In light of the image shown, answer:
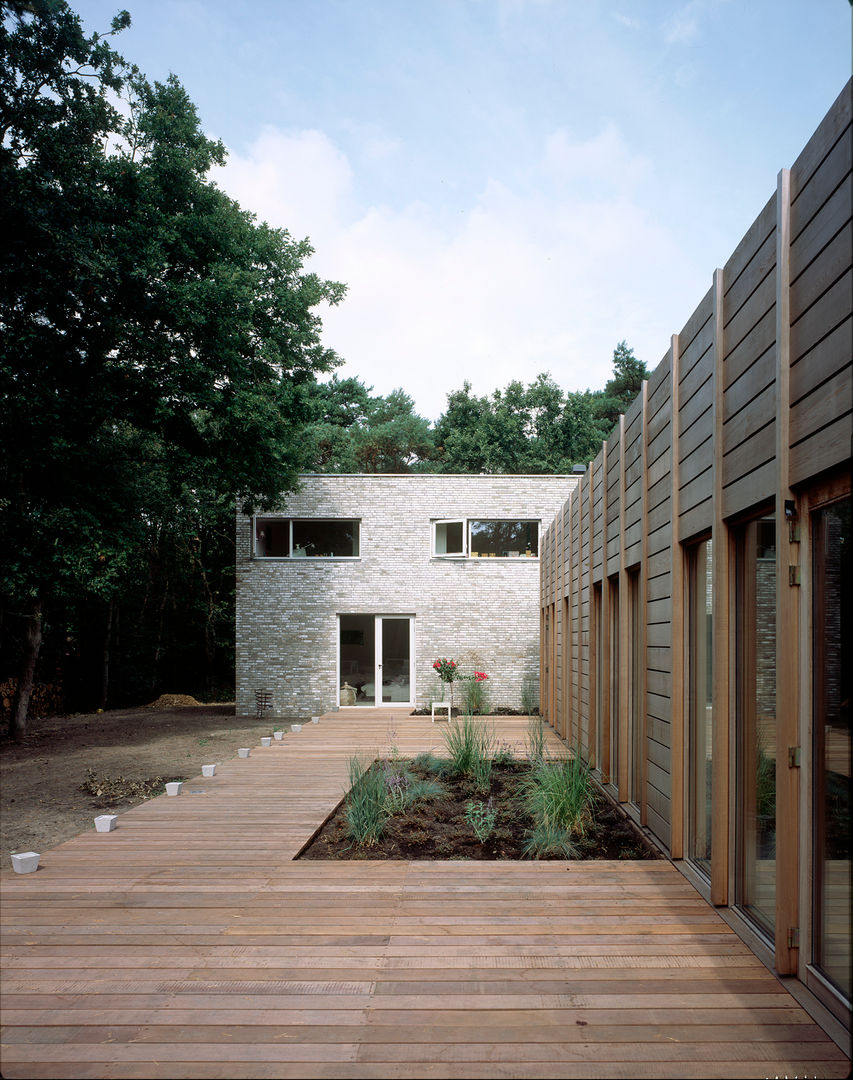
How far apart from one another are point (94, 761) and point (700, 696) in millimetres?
8221

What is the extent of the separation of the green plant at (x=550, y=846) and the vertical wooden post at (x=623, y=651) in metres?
1.08

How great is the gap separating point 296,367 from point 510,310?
10.2 meters

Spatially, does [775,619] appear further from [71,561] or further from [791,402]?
[71,561]

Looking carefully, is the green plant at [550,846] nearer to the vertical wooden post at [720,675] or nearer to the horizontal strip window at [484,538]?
the vertical wooden post at [720,675]

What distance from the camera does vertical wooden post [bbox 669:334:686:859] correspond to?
12.4 ft

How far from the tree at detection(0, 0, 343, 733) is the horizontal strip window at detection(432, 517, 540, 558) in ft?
13.7

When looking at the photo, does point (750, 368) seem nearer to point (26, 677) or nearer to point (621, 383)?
point (26, 677)

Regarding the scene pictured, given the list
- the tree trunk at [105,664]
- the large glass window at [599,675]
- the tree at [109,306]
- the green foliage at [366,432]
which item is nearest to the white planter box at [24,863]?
the large glass window at [599,675]

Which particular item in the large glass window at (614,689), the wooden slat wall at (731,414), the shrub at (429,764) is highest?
the wooden slat wall at (731,414)

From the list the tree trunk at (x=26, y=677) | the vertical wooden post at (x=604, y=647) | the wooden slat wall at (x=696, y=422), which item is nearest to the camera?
the wooden slat wall at (x=696, y=422)

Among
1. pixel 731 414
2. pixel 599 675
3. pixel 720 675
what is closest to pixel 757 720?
pixel 720 675

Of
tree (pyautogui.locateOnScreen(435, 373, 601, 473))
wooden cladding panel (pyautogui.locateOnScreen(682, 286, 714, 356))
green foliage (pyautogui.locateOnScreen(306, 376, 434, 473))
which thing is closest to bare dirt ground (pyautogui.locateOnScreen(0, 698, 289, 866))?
wooden cladding panel (pyautogui.locateOnScreen(682, 286, 714, 356))

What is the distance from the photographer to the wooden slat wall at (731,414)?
2.14 metres

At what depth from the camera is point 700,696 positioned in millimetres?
3619
